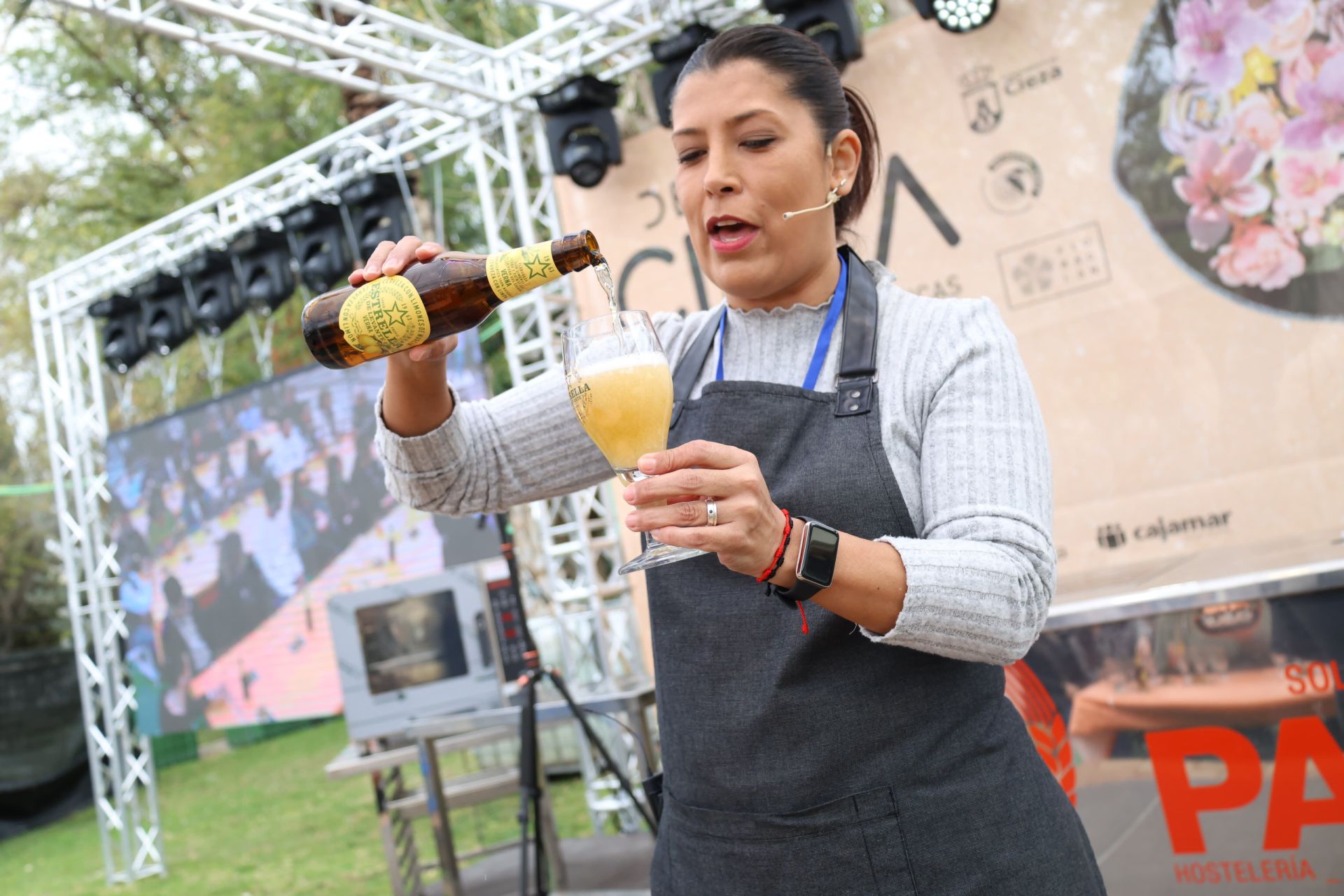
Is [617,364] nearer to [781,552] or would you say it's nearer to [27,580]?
[781,552]

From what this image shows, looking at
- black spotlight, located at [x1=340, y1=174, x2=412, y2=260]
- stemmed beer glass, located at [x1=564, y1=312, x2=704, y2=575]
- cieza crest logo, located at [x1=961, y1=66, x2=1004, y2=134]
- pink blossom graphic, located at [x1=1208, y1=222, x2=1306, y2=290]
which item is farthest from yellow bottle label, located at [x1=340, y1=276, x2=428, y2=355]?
black spotlight, located at [x1=340, y1=174, x2=412, y2=260]

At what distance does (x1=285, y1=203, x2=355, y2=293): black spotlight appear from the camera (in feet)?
17.9

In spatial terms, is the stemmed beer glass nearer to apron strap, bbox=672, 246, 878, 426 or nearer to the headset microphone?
apron strap, bbox=672, 246, 878, 426

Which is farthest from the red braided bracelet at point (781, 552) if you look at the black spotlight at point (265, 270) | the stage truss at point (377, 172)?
the black spotlight at point (265, 270)

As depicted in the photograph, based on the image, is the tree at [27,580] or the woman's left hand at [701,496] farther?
the tree at [27,580]

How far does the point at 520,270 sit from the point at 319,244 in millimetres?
4775

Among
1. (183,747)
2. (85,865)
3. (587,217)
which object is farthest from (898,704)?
(183,747)

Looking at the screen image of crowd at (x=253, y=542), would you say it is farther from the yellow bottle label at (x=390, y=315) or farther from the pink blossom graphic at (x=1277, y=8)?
the yellow bottle label at (x=390, y=315)

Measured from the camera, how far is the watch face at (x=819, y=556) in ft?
2.68

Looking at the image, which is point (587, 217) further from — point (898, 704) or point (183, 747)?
point (183, 747)

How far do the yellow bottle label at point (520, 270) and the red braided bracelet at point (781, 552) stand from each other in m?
0.47

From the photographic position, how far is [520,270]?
46.4 inches

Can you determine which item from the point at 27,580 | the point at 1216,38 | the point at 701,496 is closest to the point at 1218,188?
the point at 1216,38

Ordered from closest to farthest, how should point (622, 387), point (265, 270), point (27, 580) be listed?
point (622, 387), point (265, 270), point (27, 580)
